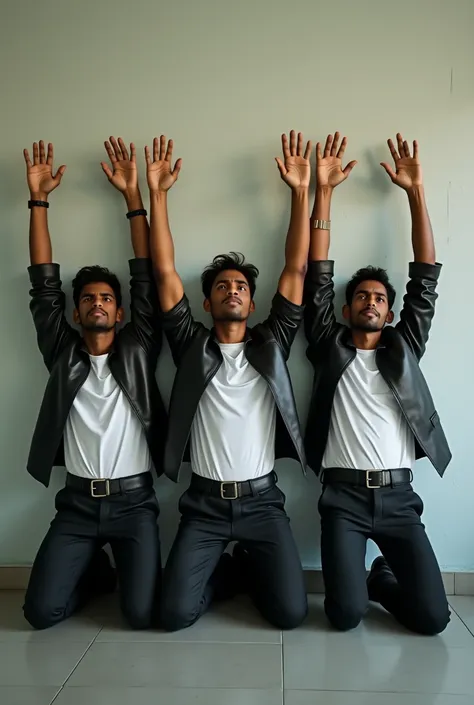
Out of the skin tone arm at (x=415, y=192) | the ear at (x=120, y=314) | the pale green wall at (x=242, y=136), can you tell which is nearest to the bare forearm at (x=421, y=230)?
the skin tone arm at (x=415, y=192)

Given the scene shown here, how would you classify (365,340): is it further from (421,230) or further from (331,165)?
(331,165)

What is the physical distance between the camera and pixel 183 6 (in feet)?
9.07

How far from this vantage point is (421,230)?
256cm

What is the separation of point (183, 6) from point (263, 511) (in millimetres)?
2388

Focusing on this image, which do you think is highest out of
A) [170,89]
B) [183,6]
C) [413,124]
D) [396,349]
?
[183,6]

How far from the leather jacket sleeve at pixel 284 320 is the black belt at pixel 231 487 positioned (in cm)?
57

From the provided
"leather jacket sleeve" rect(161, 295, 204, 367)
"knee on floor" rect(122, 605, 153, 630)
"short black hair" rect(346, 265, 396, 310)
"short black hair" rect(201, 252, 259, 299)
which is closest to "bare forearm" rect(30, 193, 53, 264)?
"leather jacket sleeve" rect(161, 295, 204, 367)

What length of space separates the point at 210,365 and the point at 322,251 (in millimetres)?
721

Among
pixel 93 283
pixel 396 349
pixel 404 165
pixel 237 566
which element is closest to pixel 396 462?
pixel 396 349

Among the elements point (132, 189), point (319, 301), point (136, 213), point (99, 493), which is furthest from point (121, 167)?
point (99, 493)

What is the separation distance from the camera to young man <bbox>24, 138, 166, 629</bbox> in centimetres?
238

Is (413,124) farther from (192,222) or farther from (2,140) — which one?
(2,140)

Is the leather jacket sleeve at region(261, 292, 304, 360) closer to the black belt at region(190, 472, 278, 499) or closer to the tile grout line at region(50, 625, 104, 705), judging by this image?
the black belt at region(190, 472, 278, 499)

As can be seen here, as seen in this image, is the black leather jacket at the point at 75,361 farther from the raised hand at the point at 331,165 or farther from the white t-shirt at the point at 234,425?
the raised hand at the point at 331,165
